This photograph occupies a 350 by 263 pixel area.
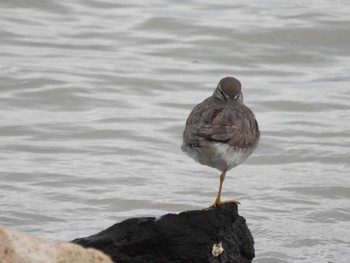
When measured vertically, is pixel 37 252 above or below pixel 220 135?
below

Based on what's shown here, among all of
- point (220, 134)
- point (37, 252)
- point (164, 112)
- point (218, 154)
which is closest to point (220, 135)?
point (220, 134)

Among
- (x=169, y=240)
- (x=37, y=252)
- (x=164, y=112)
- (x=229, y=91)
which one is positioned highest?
(x=229, y=91)

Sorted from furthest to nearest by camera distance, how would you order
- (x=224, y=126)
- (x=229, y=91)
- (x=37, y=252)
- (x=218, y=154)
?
(x=229, y=91)
(x=224, y=126)
(x=218, y=154)
(x=37, y=252)

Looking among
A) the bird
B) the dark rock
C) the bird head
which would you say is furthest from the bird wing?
the dark rock

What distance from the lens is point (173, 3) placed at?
17.3 m

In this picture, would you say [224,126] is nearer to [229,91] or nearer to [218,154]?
[218,154]

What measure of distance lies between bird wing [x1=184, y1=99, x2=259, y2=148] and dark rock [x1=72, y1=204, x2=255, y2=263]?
1.89 ft

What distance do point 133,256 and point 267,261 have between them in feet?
6.64

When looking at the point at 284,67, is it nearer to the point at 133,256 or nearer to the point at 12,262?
the point at 133,256

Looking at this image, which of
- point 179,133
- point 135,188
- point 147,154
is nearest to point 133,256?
point 135,188

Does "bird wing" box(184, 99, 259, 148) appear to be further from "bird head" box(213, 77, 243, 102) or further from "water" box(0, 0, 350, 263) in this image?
"water" box(0, 0, 350, 263)

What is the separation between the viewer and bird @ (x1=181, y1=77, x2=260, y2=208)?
6848 mm

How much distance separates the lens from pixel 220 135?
692 centimetres

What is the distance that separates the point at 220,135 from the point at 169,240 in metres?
0.93
